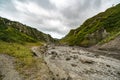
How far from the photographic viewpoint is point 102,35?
137 meters

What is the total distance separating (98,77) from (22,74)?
13.8 meters

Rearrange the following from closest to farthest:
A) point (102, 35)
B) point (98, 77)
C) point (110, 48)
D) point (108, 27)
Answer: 1. point (98, 77)
2. point (110, 48)
3. point (102, 35)
4. point (108, 27)

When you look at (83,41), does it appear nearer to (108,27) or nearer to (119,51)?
(108,27)

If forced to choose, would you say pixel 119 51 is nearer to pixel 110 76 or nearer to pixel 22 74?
pixel 110 76

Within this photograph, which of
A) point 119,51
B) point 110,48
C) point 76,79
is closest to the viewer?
point 76,79

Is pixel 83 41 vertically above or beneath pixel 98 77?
above

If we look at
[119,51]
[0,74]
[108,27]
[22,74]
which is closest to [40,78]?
[22,74]

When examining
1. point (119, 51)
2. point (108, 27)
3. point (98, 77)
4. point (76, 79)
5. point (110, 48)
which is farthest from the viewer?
point (108, 27)

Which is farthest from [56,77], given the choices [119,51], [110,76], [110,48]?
[110,48]

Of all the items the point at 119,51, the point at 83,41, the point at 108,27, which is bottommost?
the point at 119,51

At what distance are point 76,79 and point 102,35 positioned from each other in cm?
10978

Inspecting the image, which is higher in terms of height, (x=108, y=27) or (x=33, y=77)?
(x=108, y=27)

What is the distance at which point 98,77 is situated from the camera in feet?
111

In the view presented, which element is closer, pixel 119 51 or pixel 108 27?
pixel 119 51
